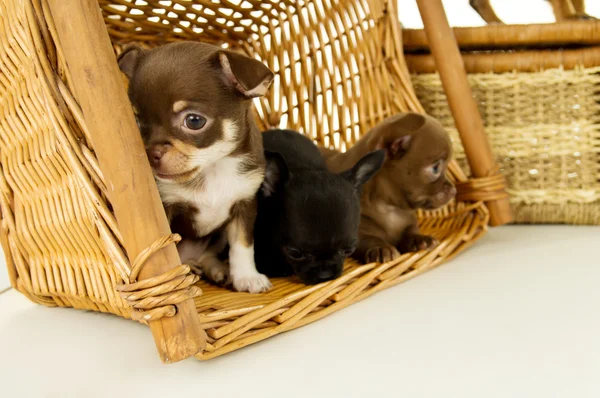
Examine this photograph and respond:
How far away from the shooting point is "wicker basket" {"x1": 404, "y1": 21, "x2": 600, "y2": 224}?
2629 millimetres

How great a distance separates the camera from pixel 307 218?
6.22 ft

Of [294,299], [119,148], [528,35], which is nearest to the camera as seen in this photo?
[119,148]

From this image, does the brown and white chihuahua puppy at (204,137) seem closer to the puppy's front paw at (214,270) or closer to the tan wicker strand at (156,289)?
the puppy's front paw at (214,270)

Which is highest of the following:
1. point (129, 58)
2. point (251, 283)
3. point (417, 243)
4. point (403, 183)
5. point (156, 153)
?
point (129, 58)

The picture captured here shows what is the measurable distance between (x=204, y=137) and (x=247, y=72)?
208mm

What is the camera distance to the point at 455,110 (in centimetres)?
250

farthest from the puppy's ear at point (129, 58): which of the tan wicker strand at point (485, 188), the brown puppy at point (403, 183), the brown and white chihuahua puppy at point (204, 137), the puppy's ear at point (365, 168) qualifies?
the tan wicker strand at point (485, 188)

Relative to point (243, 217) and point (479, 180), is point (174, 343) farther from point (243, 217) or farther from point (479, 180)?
point (479, 180)

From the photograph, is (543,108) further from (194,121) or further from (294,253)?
(194,121)

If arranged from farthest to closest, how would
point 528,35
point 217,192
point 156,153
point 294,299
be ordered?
point 528,35, point 217,192, point 294,299, point 156,153

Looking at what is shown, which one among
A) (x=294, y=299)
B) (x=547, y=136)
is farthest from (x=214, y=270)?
(x=547, y=136)

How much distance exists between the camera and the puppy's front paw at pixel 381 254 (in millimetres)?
2068

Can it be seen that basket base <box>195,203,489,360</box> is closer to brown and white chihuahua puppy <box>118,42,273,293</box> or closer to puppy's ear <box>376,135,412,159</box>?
brown and white chihuahua puppy <box>118,42,273,293</box>

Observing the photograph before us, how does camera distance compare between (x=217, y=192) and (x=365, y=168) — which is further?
(x=365, y=168)
